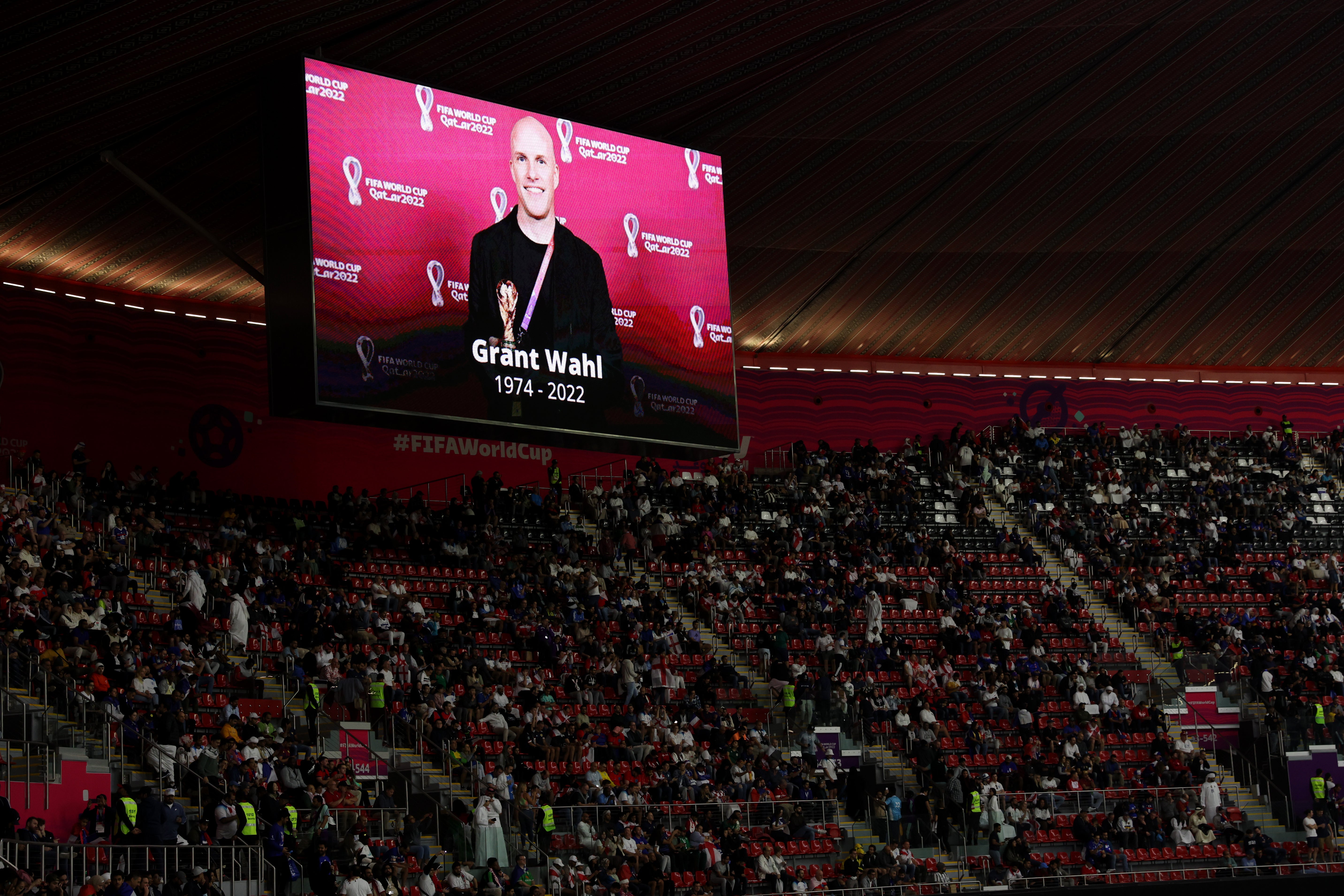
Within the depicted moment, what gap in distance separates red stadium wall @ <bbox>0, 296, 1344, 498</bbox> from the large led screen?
6876 millimetres

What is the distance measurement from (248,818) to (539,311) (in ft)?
27.6

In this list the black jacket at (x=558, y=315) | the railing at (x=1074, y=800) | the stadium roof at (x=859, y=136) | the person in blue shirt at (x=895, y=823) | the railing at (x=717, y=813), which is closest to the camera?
the railing at (x=717, y=813)

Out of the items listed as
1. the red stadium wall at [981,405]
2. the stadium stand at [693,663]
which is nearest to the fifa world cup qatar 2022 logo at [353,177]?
the stadium stand at [693,663]

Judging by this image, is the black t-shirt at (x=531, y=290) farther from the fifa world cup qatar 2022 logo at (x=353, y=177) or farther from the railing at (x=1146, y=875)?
the railing at (x=1146, y=875)

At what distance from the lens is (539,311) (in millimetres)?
23109

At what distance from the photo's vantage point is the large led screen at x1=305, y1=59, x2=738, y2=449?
70.2 ft

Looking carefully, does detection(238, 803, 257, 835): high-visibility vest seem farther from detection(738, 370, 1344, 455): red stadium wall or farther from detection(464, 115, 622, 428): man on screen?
detection(738, 370, 1344, 455): red stadium wall

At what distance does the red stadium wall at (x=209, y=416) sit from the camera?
2838 centimetres

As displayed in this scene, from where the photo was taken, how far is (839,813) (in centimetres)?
2355

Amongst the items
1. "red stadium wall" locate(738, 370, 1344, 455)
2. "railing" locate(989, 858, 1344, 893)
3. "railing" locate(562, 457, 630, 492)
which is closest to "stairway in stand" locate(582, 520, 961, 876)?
"railing" locate(989, 858, 1344, 893)

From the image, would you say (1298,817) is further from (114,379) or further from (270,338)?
(114,379)

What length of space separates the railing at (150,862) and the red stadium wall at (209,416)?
38.7 ft

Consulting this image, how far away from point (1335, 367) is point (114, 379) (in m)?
30.3

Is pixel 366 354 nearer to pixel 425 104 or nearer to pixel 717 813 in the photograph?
pixel 425 104
